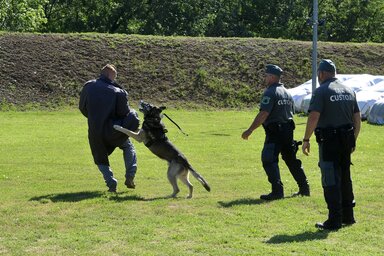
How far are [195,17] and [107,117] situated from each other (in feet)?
137

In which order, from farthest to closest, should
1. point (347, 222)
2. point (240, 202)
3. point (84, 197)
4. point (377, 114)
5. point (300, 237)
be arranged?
point (377, 114) < point (84, 197) < point (240, 202) < point (347, 222) < point (300, 237)

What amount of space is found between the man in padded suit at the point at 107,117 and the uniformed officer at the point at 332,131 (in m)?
3.70

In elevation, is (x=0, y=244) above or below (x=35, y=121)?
above

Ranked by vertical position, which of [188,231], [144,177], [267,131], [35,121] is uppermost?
[267,131]

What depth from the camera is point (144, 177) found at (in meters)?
13.3

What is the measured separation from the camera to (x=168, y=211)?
373 inches

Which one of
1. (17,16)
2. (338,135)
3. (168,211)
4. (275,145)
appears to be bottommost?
(17,16)

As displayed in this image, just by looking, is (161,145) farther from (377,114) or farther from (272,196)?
(377,114)

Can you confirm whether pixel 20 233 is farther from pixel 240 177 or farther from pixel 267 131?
pixel 240 177

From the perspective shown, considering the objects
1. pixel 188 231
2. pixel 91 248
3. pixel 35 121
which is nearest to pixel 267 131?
pixel 188 231

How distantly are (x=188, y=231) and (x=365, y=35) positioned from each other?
55.2 metres

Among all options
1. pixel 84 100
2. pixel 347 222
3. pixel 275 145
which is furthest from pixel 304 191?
pixel 84 100

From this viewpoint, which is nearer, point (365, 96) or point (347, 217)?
point (347, 217)

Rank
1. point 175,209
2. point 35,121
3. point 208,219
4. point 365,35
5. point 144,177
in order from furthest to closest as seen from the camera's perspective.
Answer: point 365,35, point 35,121, point 144,177, point 175,209, point 208,219
